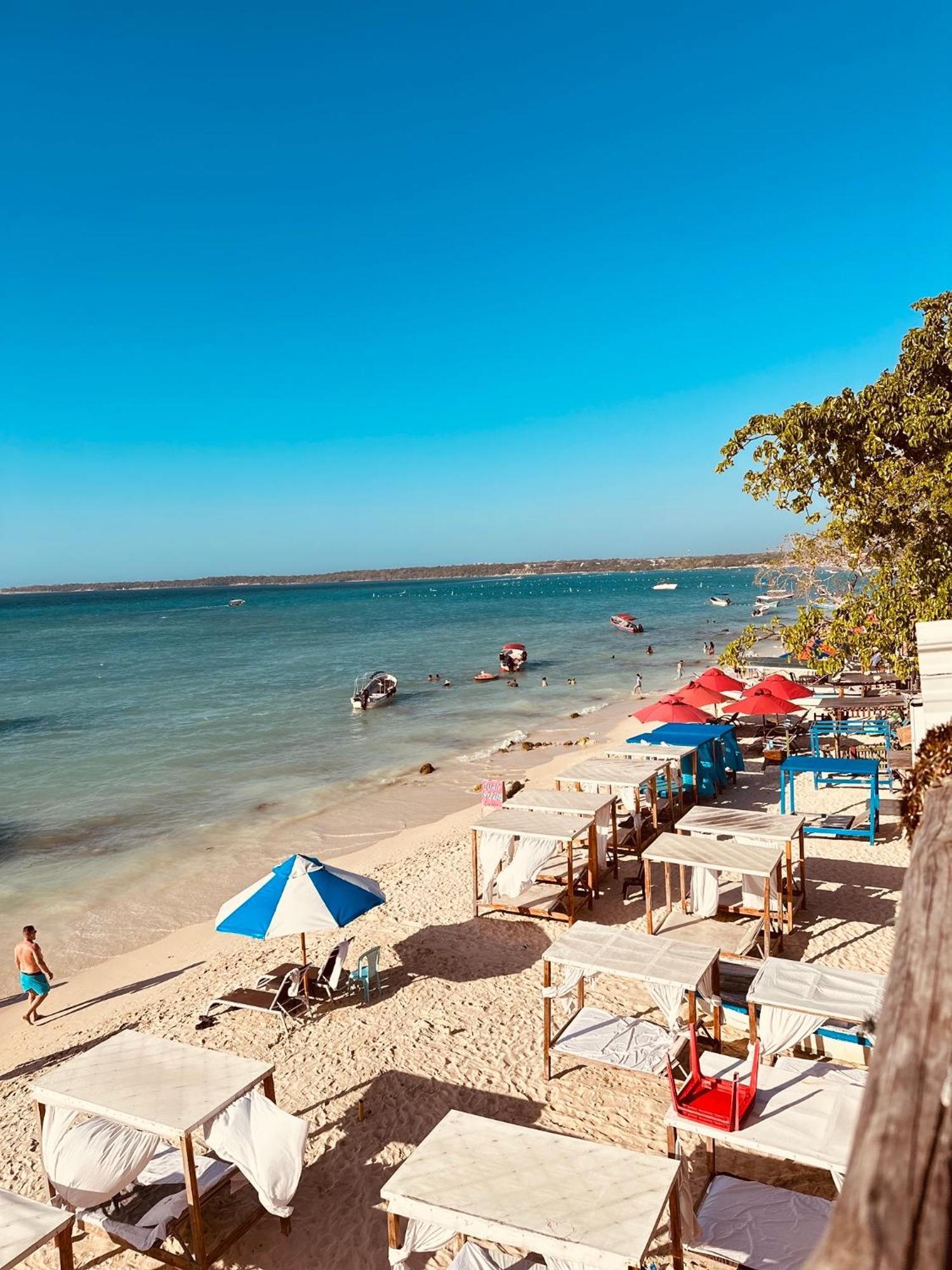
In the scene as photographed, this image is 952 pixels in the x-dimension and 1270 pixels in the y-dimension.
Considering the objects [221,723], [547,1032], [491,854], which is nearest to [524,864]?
[491,854]

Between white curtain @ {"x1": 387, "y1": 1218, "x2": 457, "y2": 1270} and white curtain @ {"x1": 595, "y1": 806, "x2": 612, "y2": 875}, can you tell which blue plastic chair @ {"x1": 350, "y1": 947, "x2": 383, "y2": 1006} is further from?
white curtain @ {"x1": 387, "y1": 1218, "x2": 457, "y2": 1270}

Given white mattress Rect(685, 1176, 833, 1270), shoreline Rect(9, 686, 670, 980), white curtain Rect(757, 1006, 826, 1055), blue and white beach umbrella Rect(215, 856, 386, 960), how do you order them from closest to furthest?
white mattress Rect(685, 1176, 833, 1270) < white curtain Rect(757, 1006, 826, 1055) < blue and white beach umbrella Rect(215, 856, 386, 960) < shoreline Rect(9, 686, 670, 980)

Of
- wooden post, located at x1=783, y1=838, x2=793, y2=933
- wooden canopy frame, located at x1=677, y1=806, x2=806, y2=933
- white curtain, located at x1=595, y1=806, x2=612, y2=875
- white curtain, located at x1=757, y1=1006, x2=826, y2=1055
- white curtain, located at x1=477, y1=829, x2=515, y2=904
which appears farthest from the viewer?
white curtain, located at x1=595, y1=806, x2=612, y2=875

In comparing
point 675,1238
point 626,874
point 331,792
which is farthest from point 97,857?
point 675,1238

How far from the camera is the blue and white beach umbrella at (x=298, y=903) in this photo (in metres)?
10.0

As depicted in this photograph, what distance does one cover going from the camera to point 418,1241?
18.2 feet

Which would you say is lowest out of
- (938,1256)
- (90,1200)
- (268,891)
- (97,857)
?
(97,857)

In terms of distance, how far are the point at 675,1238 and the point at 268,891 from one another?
248 inches

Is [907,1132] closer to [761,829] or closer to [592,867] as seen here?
[761,829]

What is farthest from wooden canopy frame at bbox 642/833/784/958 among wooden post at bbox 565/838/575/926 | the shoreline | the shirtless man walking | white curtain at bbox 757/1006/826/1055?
the shirtless man walking

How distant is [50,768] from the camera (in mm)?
29391

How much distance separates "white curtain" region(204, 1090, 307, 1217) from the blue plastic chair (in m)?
3.93

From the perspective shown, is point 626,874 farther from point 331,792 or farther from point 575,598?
point 575,598

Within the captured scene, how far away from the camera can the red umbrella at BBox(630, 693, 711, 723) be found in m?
19.8
